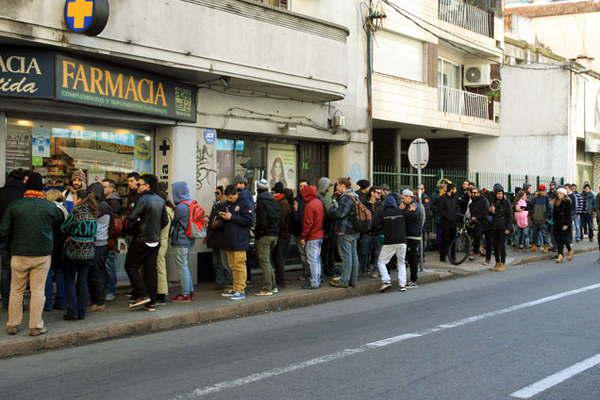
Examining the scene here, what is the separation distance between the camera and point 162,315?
9961 millimetres

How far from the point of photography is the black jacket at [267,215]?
1188cm

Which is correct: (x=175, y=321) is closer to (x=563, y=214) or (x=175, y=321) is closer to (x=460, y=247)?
(x=460, y=247)

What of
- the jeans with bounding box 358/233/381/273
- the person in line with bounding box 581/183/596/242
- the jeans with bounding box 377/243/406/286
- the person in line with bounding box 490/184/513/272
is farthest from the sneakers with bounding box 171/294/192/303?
the person in line with bounding box 581/183/596/242

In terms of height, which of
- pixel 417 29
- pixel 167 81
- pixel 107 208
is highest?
pixel 417 29

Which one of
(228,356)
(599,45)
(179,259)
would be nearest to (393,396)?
(228,356)

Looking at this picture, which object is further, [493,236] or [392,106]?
[392,106]

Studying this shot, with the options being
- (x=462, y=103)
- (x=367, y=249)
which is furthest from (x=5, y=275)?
(x=462, y=103)

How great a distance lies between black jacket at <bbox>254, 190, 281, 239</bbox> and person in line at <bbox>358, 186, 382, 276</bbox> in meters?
2.32

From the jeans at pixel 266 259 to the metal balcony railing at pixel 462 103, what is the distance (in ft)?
40.3

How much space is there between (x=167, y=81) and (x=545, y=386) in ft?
28.2

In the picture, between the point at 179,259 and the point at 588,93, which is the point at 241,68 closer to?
the point at 179,259

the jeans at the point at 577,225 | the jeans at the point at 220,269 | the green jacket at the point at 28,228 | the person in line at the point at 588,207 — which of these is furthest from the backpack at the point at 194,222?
the person in line at the point at 588,207

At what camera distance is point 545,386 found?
20.6ft

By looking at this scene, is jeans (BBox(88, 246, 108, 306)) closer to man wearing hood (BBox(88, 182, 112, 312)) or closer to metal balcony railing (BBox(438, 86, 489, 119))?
man wearing hood (BBox(88, 182, 112, 312))
